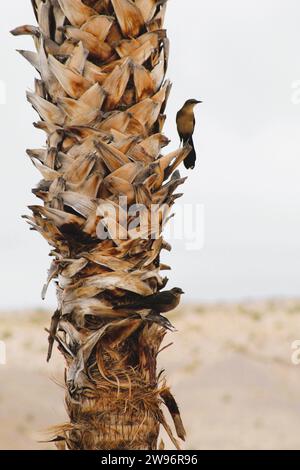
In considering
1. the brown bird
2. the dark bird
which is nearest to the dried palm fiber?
the brown bird

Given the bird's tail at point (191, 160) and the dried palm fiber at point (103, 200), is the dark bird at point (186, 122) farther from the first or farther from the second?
the dried palm fiber at point (103, 200)

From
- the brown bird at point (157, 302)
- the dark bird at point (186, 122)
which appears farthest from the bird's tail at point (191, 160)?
the brown bird at point (157, 302)

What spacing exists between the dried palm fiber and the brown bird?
0.08 ft

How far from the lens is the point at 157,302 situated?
2.15 metres

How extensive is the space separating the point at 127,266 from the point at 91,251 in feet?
0.40


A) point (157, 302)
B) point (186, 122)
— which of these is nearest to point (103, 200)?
point (157, 302)

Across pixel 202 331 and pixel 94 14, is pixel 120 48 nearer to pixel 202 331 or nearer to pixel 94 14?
pixel 94 14

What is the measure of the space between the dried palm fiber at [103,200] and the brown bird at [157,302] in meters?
0.02

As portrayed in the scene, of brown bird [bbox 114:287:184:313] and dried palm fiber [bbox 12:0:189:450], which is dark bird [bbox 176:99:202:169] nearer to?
dried palm fiber [bbox 12:0:189:450]

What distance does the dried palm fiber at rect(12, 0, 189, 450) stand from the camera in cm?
215

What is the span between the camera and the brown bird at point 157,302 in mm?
2143

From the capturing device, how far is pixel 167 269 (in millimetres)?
2350
